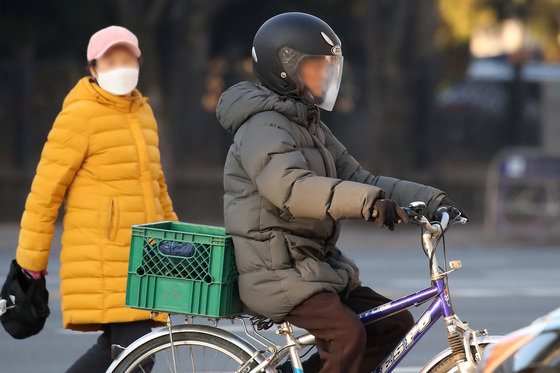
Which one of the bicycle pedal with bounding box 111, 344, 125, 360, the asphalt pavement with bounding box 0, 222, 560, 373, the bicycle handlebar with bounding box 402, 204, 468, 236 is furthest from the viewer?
the asphalt pavement with bounding box 0, 222, 560, 373

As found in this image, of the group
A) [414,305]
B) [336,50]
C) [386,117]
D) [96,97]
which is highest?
[386,117]

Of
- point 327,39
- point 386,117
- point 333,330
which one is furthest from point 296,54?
point 386,117

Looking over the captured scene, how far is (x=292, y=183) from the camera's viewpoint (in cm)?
380

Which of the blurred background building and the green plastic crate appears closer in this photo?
the green plastic crate

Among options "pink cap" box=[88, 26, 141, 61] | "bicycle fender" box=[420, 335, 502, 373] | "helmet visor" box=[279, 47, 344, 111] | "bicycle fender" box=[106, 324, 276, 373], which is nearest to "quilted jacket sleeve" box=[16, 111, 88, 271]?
"pink cap" box=[88, 26, 141, 61]

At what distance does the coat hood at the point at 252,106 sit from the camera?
3.98 meters

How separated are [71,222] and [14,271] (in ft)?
1.06

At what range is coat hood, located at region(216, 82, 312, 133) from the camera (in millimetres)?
3977

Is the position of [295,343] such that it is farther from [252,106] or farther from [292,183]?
[252,106]

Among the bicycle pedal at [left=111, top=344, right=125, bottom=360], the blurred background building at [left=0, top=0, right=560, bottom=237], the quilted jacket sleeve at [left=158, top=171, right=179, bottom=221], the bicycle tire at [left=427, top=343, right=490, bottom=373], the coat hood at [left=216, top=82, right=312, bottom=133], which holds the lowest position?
the bicycle tire at [left=427, top=343, right=490, bottom=373]

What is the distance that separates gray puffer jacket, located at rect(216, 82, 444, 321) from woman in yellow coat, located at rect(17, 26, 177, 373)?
96cm

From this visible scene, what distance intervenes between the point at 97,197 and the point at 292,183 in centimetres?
135

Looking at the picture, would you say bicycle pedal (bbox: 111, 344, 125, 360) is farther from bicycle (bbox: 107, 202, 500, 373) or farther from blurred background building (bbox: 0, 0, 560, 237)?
blurred background building (bbox: 0, 0, 560, 237)

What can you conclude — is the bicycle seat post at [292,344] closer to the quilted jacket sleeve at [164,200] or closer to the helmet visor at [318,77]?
the helmet visor at [318,77]
